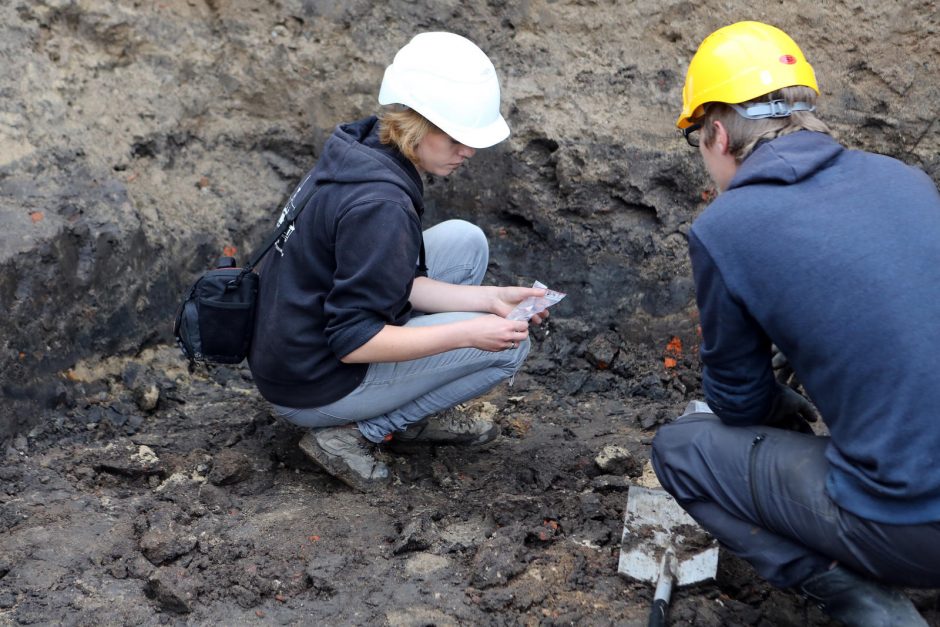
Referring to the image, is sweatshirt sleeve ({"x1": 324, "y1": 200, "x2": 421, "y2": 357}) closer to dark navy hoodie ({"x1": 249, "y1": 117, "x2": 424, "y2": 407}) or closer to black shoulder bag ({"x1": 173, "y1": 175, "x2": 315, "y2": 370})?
dark navy hoodie ({"x1": 249, "y1": 117, "x2": 424, "y2": 407})

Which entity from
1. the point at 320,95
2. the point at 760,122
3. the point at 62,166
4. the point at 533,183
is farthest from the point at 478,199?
the point at 760,122

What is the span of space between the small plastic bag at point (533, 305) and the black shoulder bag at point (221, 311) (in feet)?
2.68

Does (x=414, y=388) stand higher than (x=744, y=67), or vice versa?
(x=744, y=67)

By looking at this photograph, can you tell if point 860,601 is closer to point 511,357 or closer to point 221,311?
point 511,357

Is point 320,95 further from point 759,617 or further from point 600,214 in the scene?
point 759,617

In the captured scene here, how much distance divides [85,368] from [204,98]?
1511 mm

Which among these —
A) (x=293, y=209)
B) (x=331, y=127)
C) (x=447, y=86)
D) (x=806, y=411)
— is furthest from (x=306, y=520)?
(x=331, y=127)

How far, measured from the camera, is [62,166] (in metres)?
4.09

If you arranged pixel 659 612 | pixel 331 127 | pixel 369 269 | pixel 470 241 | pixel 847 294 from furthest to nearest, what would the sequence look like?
pixel 331 127 < pixel 470 241 < pixel 369 269 < pixel 659 612 < pixel 847 294

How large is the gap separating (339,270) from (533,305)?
700 millimetres

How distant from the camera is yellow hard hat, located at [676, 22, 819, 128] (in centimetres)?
245

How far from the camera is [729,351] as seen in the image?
2414mm

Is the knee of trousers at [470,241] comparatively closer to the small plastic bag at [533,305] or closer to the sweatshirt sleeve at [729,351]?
the small plastic bag at [533,305]

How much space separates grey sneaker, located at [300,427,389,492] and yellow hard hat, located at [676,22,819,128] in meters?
1.66
